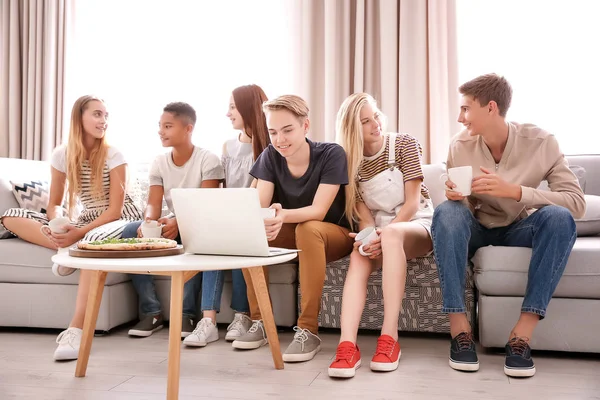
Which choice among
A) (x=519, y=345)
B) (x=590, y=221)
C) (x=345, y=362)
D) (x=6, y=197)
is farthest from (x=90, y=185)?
(x=590, y=221)

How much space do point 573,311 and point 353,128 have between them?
39.2 inches

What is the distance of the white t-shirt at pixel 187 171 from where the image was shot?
2.78 m

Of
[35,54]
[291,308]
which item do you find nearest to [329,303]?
[291,308]

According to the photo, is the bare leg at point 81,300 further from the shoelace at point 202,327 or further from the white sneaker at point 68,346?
the shoelace at point 202,327

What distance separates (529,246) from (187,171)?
1.44m

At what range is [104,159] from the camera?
2.75 m

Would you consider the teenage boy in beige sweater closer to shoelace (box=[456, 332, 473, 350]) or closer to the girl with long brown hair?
shoelace (box=[456, 332, 473, 350])

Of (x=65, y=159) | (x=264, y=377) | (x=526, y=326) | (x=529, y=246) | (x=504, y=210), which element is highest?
(x=65, y=159)

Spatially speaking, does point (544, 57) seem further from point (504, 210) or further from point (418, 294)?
point (418, 294)

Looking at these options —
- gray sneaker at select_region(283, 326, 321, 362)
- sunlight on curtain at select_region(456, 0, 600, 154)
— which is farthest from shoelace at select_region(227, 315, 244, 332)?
sunlight on curtain at select_region(456, 0, 600, 154)

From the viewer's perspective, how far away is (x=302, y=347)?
2.13 m

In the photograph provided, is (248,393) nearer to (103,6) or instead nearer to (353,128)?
(353,128)

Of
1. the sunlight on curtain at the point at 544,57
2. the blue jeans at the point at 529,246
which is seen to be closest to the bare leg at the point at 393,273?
the blue jeans at the point at 529,246

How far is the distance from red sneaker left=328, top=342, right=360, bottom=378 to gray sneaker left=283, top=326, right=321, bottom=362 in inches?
7.4
